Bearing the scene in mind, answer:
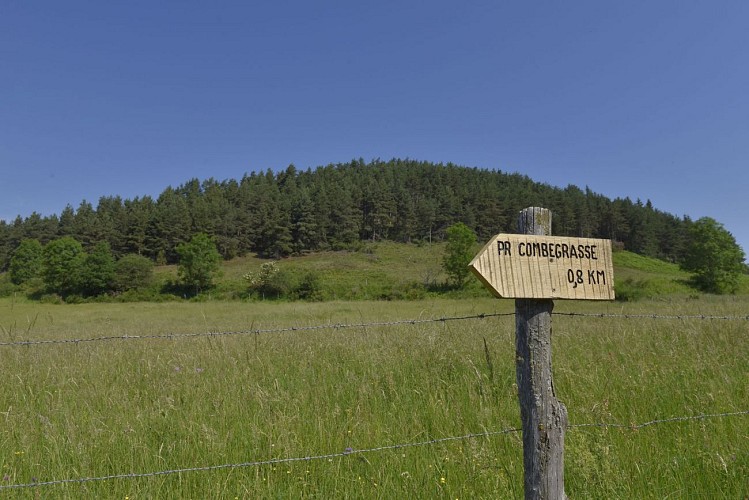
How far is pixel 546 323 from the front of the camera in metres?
1.99

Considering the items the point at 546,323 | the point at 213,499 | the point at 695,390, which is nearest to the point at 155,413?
the point at 213,499

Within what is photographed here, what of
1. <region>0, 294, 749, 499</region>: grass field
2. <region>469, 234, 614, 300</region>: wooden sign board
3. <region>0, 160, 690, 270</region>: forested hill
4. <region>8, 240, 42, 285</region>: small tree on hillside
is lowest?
<region>0, 294, 749, 499</region>: grass field

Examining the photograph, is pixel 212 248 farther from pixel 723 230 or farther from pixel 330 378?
pixel 723 230

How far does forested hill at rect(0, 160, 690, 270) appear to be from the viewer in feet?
258

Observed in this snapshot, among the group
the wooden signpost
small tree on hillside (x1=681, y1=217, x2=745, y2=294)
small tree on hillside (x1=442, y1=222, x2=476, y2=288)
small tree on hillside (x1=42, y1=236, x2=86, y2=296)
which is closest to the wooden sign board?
the wooden signpost

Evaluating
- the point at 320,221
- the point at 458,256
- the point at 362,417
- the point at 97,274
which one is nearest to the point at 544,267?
the point at 362,417

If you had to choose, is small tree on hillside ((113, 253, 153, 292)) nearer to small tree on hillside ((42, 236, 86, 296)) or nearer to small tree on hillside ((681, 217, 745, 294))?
small tree on hillside ((42, 236, 86, 296))

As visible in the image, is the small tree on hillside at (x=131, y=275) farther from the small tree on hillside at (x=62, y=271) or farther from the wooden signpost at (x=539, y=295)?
the wooden signpost at (x=539, y=295)

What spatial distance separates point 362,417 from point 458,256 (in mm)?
46481

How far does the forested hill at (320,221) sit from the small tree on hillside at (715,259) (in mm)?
32886

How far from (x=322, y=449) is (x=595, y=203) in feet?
353

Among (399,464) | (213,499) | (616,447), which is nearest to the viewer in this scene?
(213,499)

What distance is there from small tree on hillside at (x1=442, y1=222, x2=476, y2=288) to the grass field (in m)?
42.7

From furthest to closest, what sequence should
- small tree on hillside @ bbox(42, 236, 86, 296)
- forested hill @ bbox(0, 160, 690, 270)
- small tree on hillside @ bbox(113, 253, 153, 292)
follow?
forested hill @ bbox(0, 160, 690, 270) → small tree on hillside @ bbox(42, 236, 86, 296) → small tree on hillside @ bbox(113, 253, 153, 292)
